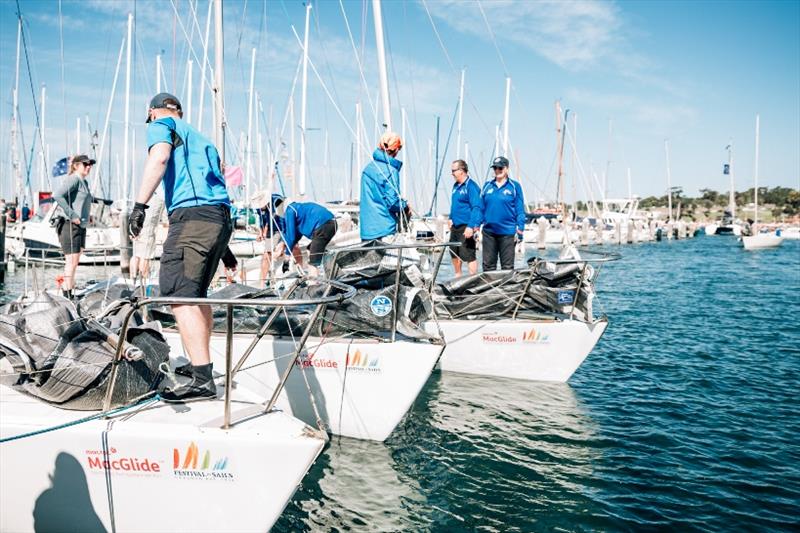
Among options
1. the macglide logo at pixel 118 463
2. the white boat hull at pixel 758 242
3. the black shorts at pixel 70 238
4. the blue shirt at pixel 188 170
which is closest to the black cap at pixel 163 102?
the blue shirt at pixel 188 170

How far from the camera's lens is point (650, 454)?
465cm

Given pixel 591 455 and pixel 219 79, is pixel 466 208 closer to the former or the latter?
pixel 219 79

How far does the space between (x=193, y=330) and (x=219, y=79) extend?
4694mm

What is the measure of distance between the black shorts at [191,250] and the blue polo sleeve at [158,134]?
1.36 feet

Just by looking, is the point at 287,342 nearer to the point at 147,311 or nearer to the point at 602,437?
the point at 147,311

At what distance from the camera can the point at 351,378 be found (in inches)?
183

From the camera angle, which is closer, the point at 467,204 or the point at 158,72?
the point at 467,204

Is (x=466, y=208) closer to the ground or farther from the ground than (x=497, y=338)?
farther from the ground

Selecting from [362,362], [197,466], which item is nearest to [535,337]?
[362,362]

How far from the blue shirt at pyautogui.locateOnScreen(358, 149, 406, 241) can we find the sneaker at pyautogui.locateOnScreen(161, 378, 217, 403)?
10.5 ft

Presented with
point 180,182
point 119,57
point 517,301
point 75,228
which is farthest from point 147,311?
point 119,57

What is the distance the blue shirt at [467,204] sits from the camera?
7.84m

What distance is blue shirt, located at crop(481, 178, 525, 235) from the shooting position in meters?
7.75

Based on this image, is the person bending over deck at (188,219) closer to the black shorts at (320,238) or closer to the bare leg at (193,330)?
the bare leg at (193,330)
